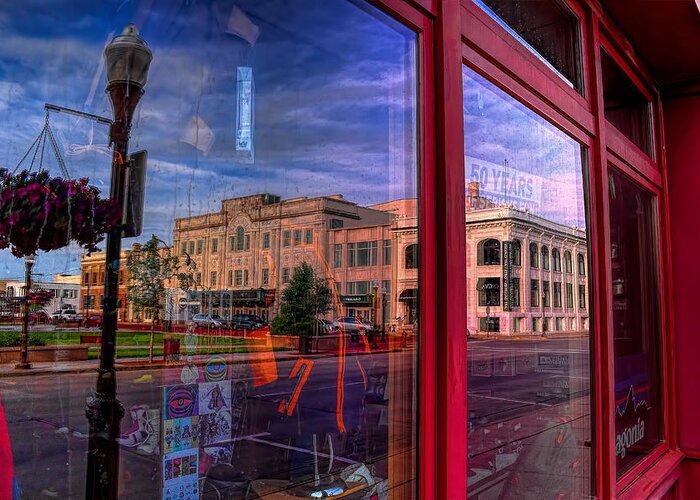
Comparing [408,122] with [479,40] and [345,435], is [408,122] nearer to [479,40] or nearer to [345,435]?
[479,40]

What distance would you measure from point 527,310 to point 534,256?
231 millimetres

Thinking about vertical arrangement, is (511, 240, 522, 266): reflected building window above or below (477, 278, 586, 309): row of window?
above

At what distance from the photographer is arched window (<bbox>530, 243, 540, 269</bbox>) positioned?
94.0 inches

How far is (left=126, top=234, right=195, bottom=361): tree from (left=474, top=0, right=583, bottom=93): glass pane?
48.9 inches

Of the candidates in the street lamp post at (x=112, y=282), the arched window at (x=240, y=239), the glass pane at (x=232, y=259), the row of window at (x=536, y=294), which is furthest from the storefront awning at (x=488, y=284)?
the arched window at (x=240, y=239)

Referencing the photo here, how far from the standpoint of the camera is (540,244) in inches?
93.7

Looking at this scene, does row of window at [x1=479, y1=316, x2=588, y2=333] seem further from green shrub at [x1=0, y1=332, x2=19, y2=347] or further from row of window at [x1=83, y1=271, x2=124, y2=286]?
green shrub at [x1=0, y1=332, x2=19, y2=347]

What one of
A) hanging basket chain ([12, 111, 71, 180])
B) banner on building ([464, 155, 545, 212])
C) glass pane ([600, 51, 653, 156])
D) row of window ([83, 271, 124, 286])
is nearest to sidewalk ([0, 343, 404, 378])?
row of window ([83, 271, 124, 286])

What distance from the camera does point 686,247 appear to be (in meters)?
3.12

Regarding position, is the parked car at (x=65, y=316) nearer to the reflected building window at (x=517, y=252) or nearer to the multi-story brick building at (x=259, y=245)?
the multi-story brick building at (x=259, y=245)

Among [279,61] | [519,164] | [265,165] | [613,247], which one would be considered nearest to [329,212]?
[265,165]

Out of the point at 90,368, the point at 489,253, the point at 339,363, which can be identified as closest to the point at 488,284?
the point at 489,253

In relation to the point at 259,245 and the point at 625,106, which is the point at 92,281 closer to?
the point at 259,245

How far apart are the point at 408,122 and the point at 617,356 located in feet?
5.81
